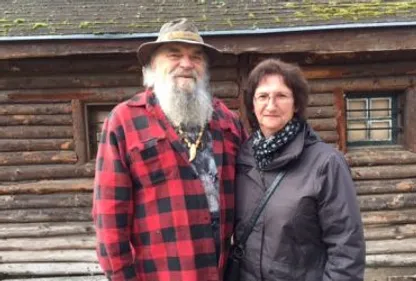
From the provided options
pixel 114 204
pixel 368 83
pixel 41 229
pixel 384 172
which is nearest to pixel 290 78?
pixel 114 204

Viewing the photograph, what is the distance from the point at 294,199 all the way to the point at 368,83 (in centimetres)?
341

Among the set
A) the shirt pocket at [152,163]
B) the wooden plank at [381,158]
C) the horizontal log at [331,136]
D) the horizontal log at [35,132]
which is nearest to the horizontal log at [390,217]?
the wooden plank at [381,158]

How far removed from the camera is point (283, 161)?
2016 mm

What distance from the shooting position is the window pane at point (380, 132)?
205 inches

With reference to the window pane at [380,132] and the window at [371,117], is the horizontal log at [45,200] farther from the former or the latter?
the window pane at [380,132]

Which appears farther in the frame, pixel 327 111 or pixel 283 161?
pixel 327 111

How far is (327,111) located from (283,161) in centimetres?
321

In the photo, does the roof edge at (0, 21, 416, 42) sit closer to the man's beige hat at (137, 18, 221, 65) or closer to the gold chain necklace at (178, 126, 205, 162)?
the man's beige hat at (137, 18, 221, 65)

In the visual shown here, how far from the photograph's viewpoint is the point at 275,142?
206 cm

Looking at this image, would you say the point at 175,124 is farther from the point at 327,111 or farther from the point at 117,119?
the point at 327,111

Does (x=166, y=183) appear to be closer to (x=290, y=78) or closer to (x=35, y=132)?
(x=290, y=78)

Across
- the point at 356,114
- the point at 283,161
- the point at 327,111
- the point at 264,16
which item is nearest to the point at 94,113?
the point at 264,16

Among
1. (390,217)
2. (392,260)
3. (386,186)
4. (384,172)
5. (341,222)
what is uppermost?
(341,222)

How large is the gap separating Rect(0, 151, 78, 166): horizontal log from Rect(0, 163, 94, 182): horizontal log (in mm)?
55
